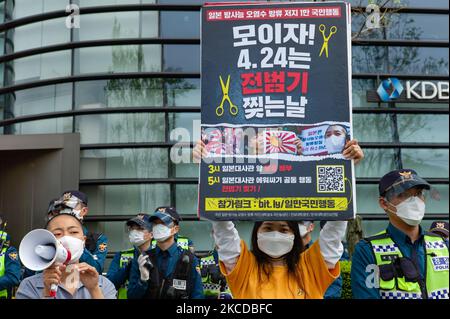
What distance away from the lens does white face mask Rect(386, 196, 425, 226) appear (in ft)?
12.7

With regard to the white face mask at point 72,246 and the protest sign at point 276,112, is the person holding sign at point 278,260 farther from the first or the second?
the white face mask at point 72,246

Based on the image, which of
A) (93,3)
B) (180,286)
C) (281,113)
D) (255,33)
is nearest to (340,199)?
(281,113)

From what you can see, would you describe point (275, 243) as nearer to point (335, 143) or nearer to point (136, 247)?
point (335, 143)

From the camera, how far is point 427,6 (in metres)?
12.5

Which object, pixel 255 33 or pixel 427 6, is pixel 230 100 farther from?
pixel 427 6

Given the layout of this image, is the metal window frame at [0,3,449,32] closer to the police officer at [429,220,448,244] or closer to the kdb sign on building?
the kdb sign on building

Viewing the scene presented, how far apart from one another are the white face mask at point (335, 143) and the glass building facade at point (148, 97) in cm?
825

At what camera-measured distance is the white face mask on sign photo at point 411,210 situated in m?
3.86

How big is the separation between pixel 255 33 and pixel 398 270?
73.3 inches

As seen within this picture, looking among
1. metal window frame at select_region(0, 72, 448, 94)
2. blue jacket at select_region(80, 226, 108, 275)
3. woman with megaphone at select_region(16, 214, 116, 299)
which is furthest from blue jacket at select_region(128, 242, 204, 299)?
metal window frame at select_region(0, 72, 448, 94)

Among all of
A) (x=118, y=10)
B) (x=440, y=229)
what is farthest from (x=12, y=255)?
(x=118, y=10)

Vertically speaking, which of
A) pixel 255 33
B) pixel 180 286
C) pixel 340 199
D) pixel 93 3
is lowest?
pixel 180 286

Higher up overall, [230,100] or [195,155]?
[230,100]

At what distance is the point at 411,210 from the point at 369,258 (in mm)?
464
